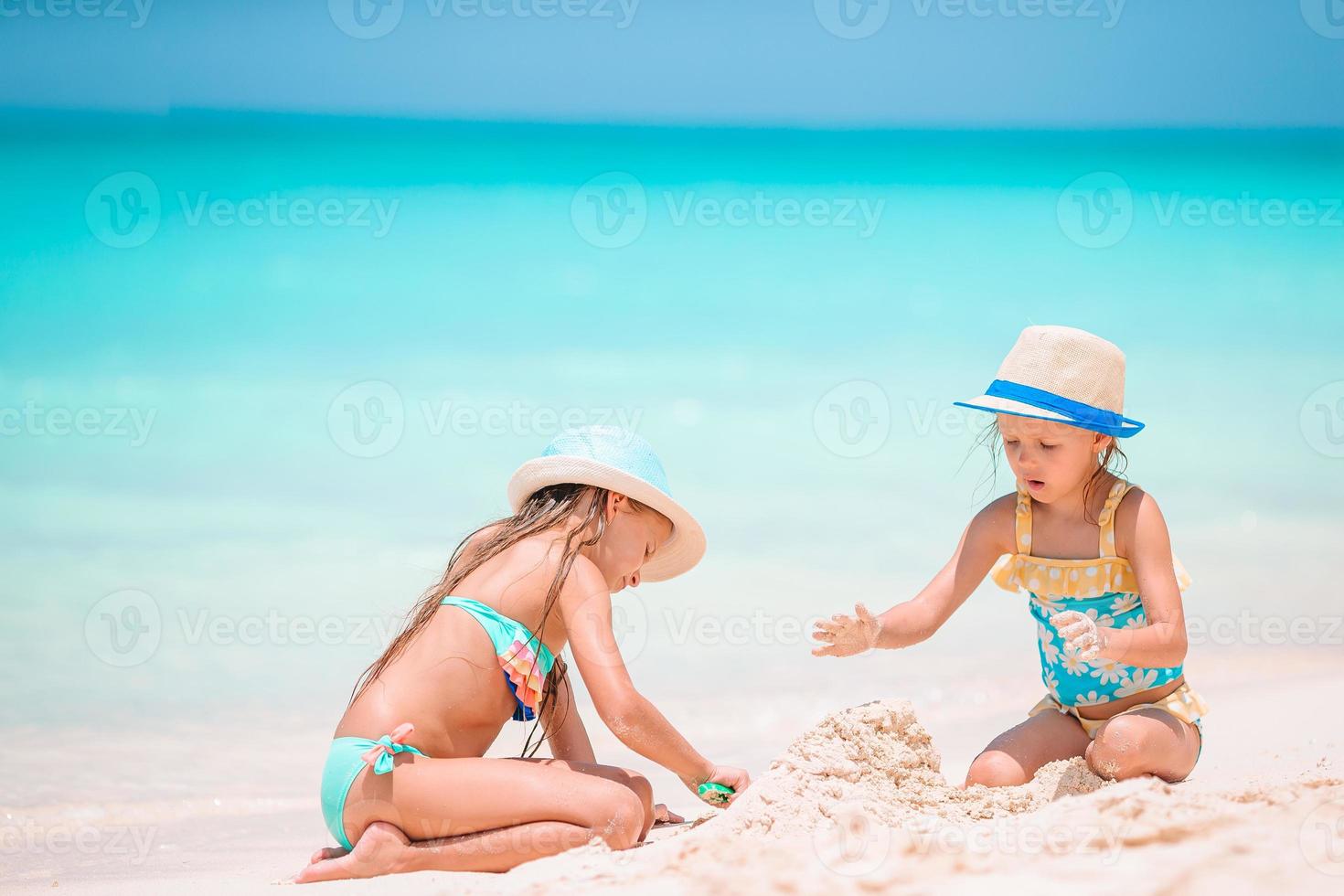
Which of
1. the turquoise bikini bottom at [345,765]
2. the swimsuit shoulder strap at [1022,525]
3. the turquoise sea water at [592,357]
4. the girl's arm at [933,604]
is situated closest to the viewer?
the turquoise bikini bottom at [345,765]

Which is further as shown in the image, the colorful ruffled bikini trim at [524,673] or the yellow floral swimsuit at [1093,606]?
the yellow floral swimsuit at [1093,606]

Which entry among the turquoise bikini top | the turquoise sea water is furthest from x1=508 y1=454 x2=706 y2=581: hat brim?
the turquoise sea water

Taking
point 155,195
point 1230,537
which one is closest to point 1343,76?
point 1230,537

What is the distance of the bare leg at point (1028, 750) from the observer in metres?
2.73

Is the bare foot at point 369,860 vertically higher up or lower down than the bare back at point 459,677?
lower down

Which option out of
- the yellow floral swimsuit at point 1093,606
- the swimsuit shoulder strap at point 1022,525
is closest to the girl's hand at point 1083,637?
the yellow floral swimsuit at point 1093,606

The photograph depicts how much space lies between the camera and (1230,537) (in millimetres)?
5664

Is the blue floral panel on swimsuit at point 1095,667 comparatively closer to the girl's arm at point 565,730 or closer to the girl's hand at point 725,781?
the girl's hand at point 725,781

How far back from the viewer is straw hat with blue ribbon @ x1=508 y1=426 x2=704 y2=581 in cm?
267

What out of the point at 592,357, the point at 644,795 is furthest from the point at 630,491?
the point at 592,357

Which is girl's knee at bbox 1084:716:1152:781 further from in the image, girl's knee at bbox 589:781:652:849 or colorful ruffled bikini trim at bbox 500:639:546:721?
colorful ruffled bikini trim at bbox 500:639:546:721

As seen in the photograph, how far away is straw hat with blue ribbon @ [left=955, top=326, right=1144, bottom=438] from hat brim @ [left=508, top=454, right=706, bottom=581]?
2.46 feet

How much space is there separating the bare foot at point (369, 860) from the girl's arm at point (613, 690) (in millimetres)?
490

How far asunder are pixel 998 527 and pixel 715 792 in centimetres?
102
